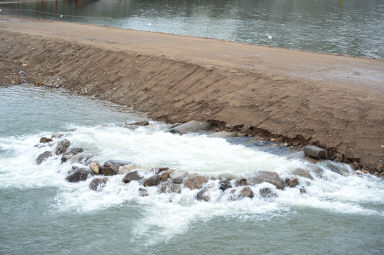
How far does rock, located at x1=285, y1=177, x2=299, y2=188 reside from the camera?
37.0 ft

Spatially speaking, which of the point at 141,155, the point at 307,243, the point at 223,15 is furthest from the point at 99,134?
the point at 223,15

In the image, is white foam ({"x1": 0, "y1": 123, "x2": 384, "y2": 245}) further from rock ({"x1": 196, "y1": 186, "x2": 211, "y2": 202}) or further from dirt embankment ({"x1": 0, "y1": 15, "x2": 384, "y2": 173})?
dirt embankment ({"x1": 0, "y1": 15, "x2": 384, "y2": 173})

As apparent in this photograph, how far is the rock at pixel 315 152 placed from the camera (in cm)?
1269

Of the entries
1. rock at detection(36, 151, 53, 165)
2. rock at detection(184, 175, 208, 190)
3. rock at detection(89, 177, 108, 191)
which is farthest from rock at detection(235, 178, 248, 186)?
rock at detection(36, 151, 53, 165)

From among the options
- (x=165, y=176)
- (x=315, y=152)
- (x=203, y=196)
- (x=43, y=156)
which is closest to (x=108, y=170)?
(x=165, y=176)

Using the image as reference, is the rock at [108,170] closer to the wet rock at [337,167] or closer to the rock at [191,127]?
the rock at [191,127]

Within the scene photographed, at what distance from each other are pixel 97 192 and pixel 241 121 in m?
6.12

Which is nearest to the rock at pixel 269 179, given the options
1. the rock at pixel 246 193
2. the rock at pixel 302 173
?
the rock at pixel 246 193

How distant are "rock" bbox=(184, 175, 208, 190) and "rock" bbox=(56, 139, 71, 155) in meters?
4.24

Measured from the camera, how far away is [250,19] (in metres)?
47.1

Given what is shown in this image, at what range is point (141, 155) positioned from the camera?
1297cm

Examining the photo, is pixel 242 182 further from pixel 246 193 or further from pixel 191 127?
pixel 191 127

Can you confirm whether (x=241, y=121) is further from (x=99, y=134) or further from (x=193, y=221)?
(x=193, y=221)

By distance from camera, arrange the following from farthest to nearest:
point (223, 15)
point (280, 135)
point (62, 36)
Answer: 1. point (223, 15)
2. point (62, 36)
3. point (280, 135)
